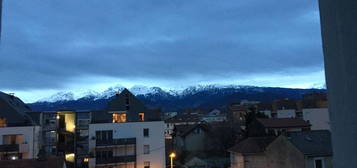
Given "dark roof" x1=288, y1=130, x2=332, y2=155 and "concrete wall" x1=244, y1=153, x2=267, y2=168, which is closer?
"dark roof" x1=288, y1=130, x2=332, y2=155

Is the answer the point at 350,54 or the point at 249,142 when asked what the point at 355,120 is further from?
the point at 249,142

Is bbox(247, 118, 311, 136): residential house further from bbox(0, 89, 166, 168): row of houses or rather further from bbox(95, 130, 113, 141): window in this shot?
bbox(95, 130, 113, 141): window

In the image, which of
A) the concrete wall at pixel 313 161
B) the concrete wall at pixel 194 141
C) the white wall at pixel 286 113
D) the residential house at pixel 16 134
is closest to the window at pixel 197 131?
the concrete wall at pixel 194 141

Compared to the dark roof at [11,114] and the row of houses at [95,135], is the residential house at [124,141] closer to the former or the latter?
the row of houses at [95,135]

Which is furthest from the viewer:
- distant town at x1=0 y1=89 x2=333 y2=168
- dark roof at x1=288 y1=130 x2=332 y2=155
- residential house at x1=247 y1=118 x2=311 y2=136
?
residential house at x1=247 y1=118 x2=311 y2=136

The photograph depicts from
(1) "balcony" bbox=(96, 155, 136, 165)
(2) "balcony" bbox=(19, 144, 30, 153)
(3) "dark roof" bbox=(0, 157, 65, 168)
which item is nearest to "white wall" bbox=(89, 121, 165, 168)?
(1) "balcony" bbox=(96, 155, 136, 165)

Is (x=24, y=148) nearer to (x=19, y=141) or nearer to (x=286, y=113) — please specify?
(x=19, y=141)

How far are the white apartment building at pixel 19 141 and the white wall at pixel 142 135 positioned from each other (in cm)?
522

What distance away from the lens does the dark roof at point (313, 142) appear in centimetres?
1512

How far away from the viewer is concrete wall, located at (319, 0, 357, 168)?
1552mm

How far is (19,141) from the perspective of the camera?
26219 millimetres

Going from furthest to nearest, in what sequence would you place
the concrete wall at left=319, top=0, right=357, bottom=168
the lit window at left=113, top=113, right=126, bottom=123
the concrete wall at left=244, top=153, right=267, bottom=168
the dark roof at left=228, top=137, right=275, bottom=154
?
the lit window at left=113, top=113, right=126, bottom=123, the dark roof at left=228, top=137, right=275, bottom=154, the concrete wall at left=244, top=153, right=267, bottom=168, the concrete wall at left=319, top=0, right=357, bottom=168

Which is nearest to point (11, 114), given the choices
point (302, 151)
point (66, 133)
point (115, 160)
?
point (66, 133)

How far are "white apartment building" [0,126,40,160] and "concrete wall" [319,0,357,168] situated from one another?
27.9 m
